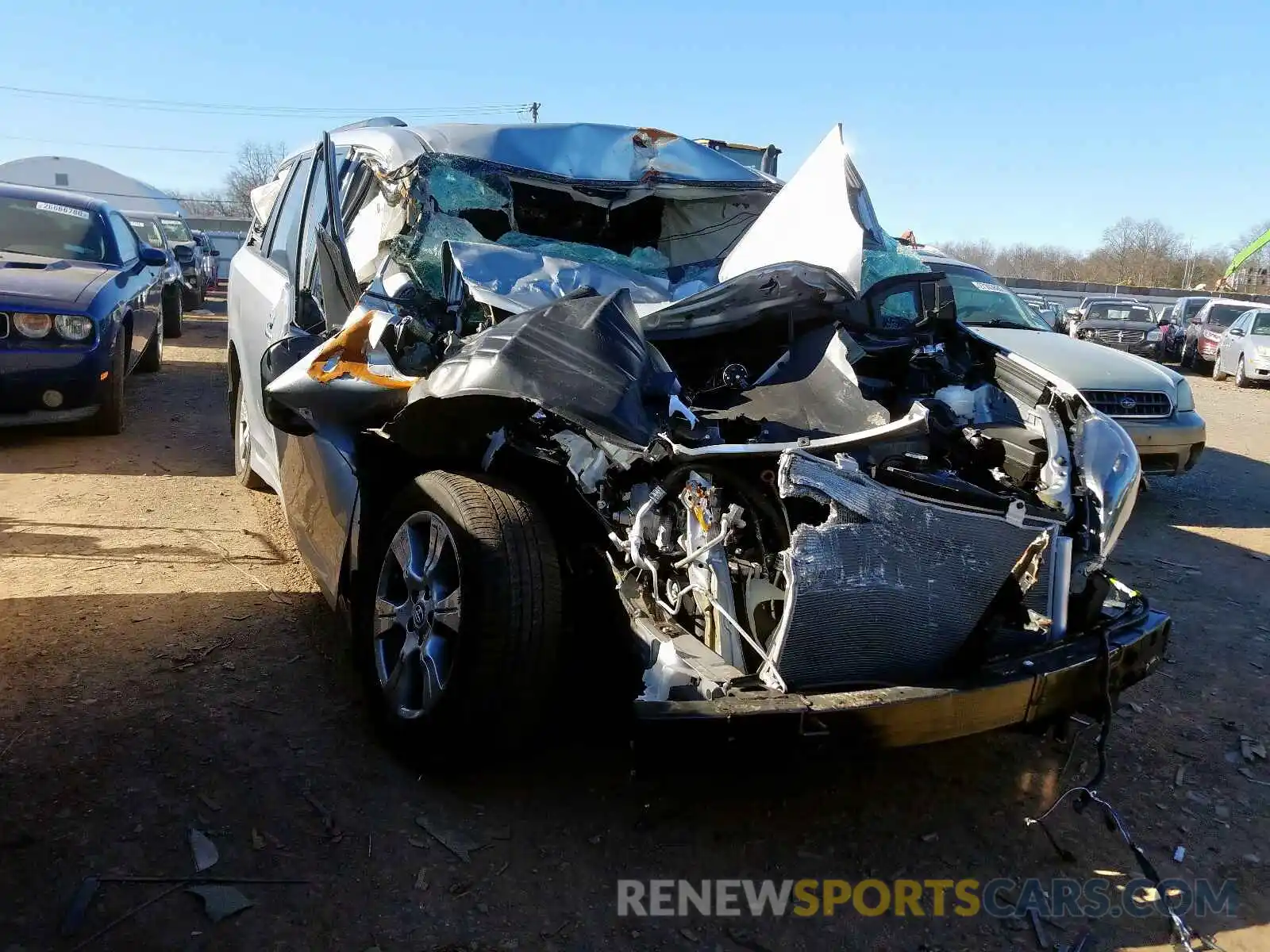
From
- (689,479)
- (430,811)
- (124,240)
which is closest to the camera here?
(689,479)

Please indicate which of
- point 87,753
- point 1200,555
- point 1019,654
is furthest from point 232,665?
point 1200,555

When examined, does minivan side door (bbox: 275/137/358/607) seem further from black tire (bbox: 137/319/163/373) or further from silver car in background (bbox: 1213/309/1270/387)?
silver car in background (bbox: 1213/309/1270/387)

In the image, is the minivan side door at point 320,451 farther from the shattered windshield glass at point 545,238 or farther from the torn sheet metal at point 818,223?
the torn sheet metal at point 818,223

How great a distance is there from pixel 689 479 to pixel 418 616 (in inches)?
37.4

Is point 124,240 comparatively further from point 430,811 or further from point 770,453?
point 770,453

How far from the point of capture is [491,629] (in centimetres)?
A: 246

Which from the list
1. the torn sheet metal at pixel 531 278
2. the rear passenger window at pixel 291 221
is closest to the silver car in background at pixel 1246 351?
the torn sheet metal at pixel 531 278

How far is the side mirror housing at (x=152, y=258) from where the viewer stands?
25.6 ft

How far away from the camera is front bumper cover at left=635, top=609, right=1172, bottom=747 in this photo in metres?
2.13

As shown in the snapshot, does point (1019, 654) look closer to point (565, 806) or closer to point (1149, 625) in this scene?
point (1149, 625)

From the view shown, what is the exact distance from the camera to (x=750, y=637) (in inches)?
91.0

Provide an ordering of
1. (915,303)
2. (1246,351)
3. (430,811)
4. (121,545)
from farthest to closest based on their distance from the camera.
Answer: (1246,351) → (121,545) → (915,303) → (430,811)

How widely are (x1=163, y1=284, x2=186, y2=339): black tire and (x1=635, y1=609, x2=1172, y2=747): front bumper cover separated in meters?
12.2

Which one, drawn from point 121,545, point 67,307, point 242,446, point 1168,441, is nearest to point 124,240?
point 67,307
